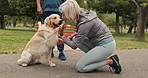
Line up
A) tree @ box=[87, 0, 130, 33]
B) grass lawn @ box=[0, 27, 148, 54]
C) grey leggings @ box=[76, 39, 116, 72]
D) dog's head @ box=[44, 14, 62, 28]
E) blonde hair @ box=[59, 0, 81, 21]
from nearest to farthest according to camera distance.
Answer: blonde hair @ box=[59, 0, 81, 21], grey leggings @ box=[76, 39, 116, 72], dog's head @ box=[44, 14, 62, 28], grass lawn @ box=[0, 27, 148, 54], tree @ box=[87, 0, 130, 33]

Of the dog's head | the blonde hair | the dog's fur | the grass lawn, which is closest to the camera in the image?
the blonde hair

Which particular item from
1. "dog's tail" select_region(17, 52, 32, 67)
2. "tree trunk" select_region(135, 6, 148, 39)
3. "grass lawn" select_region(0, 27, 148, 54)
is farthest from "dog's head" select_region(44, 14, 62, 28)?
"tree trunk" select_region(135, 6, 148, 39)

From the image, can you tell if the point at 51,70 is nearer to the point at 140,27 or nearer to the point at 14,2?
the point at 140,27

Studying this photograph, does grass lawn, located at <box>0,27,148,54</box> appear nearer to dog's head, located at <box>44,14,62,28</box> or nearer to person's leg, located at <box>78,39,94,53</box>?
dog's head, located at <box>44,14,62,28</box>

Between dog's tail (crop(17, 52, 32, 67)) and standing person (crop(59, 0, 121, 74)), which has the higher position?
standing person (crop(59, 0, 121, 74))

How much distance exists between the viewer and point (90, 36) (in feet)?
12.2

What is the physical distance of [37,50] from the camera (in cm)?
400

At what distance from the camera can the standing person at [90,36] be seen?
3535 mm

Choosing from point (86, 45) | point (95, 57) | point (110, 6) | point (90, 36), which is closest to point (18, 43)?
point (86, 45)

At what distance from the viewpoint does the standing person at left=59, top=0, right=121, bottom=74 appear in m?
3.54

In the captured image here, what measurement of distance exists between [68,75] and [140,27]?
38.0 ft

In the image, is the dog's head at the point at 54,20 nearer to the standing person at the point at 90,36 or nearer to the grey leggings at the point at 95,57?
the standing person at the point at 90,36

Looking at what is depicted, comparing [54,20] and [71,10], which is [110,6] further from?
[71,10]

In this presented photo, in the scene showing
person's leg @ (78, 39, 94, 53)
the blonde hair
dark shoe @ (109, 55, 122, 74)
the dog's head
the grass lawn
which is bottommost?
the grass lawn
